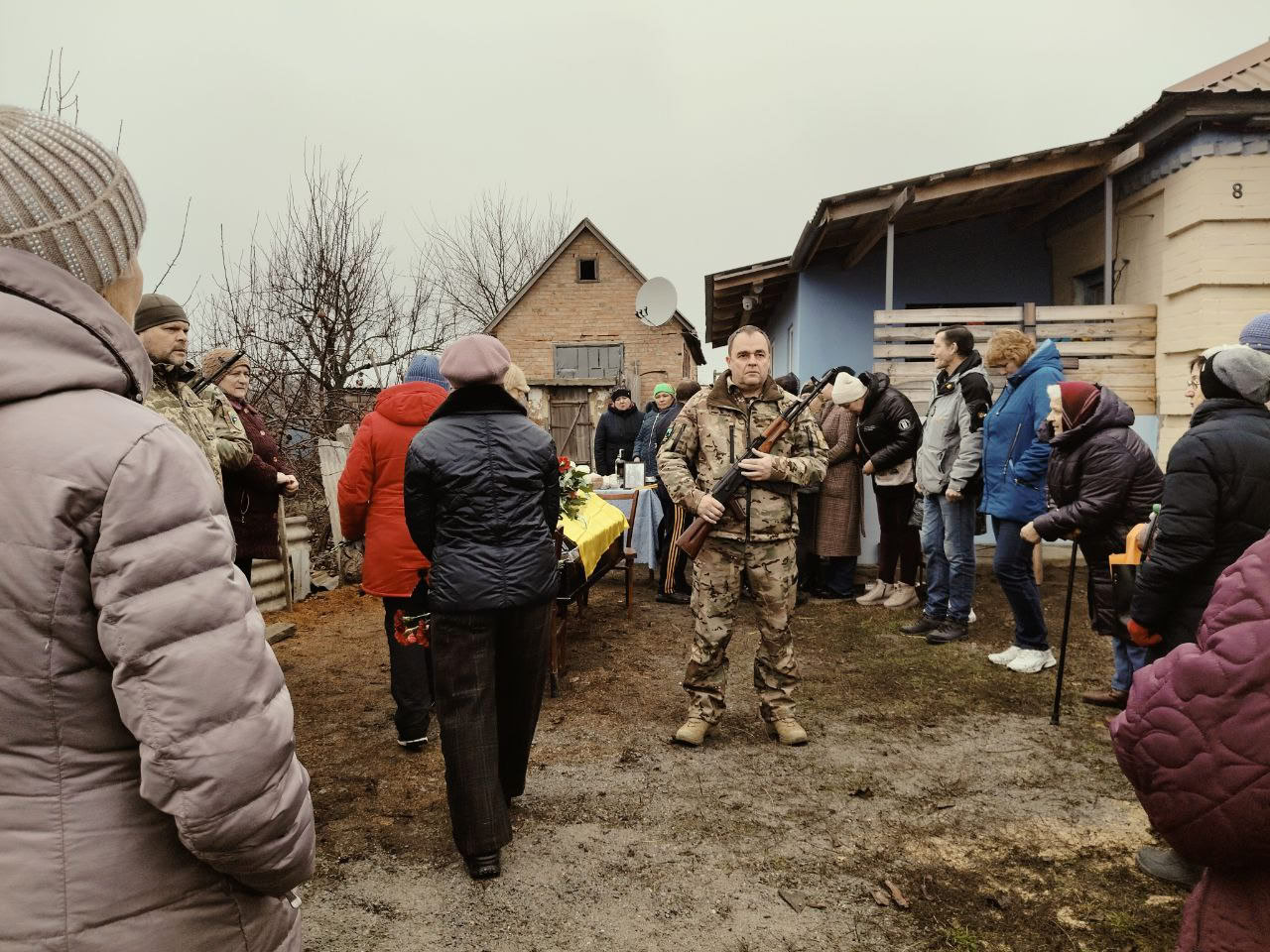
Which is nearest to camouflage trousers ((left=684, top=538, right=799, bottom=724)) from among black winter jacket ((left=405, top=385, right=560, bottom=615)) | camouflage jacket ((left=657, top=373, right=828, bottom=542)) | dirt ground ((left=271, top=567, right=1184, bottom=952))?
camouflage jacket ((left=657, top=373, right=828, bottom=542))

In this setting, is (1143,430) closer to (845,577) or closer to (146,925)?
(845,577)

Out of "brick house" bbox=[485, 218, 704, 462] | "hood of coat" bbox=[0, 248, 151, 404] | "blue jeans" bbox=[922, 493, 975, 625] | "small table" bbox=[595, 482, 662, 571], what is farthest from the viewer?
"brick house" bbox=[485, 218, 704, 462]

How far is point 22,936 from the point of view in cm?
113

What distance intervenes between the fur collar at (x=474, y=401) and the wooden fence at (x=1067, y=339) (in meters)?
5.99

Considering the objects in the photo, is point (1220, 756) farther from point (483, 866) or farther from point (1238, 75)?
point (1238, 75)

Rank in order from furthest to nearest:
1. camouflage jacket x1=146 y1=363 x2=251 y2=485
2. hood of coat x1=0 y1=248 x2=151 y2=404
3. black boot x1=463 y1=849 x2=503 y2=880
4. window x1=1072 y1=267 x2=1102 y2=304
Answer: window x1=1072 y1=267 x2=1102 y2=304, camouflage jacket x1=146 y1=363 x2=251 y2=485, black boot x1=463 y1=849 x2=503 y2=880, hood of coat x1=0 y1=248 x2=151 y2=404

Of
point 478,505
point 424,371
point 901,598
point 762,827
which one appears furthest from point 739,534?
point 901,598

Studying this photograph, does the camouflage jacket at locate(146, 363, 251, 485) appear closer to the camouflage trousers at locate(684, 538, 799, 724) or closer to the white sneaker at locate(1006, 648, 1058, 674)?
the camouflage trousers at locate(684, 538, 799, 724)

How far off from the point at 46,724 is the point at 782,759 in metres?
3.73

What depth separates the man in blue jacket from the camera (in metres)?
5.38

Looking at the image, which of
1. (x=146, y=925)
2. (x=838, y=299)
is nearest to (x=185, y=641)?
(x=146, y=925)

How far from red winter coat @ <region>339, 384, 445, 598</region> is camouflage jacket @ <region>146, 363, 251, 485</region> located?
0.69 m

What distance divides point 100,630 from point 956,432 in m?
6.13

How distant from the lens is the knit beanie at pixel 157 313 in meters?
3.85
